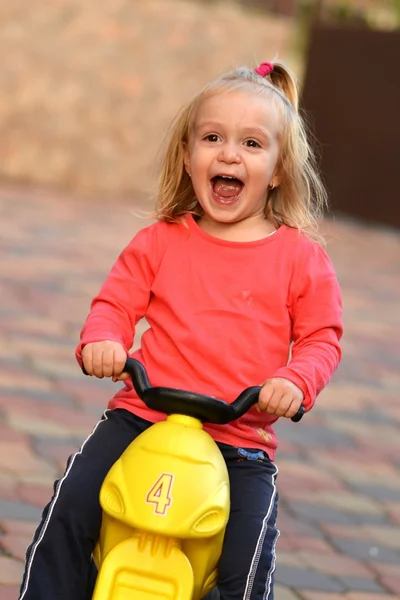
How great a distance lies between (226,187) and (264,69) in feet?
1.16

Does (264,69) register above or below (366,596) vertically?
above

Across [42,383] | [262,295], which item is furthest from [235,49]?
[262,295]

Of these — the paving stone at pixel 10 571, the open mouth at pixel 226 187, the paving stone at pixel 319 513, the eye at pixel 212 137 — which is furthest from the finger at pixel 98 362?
the paving stone at pixel 319 513

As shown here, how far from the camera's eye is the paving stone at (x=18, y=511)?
360 cm

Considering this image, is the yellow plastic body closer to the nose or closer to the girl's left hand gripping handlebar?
the girl's left hand gripping handlebar

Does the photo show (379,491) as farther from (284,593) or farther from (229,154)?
(229,154)

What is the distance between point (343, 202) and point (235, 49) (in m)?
1.98

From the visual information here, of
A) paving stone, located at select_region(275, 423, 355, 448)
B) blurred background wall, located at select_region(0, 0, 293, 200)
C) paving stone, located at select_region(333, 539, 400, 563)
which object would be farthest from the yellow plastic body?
blurred background wall, located at select_region(0, 0, 293, 200)

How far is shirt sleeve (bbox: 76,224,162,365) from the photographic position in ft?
8.64

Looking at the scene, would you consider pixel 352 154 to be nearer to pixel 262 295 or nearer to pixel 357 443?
pixel 357 443

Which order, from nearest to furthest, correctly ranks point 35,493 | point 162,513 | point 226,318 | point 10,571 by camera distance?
point 162,513 → point 226,318 → point 10,571 → point 35,493

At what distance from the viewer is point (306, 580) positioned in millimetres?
3547

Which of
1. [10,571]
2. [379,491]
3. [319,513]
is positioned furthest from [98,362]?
[379,491]

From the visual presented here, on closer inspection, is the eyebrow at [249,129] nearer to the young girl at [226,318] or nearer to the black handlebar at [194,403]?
the young girl at [226,318]
